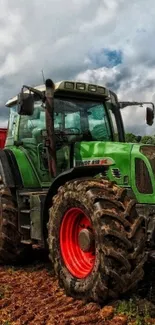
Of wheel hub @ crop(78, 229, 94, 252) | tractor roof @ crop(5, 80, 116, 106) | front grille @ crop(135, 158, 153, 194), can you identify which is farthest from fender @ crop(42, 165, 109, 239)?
tractor roof @ crop(5, 80, 116, 106)

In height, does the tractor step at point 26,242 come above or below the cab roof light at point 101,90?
below

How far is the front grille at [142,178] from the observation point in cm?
494

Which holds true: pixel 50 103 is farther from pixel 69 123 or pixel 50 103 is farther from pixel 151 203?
pixel 151 203

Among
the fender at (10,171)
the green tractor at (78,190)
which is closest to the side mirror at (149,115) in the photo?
the green tractor at (78,190)

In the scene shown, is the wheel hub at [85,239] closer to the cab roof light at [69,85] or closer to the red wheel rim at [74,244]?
the red wheel rim at [74,244]

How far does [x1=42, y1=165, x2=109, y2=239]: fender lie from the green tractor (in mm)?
12

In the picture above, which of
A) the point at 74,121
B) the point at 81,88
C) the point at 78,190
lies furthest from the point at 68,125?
the point at 78,190

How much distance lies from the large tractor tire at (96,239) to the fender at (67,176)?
182 millimetres

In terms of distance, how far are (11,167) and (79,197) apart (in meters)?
2.23

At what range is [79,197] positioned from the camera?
4.57 metres

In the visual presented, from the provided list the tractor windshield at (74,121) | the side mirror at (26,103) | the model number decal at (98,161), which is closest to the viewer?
the model number decal at (98,161)

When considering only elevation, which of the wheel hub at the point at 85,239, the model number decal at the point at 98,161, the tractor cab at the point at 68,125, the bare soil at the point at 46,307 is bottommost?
the bare soil at the point at 46,307

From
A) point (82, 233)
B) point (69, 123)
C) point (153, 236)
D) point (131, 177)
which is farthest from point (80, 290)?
point (69, 123)

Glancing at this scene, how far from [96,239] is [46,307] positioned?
2.88ft
